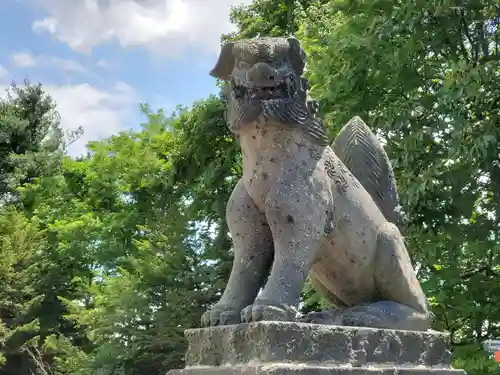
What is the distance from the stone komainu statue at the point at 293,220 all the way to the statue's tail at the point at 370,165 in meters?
0.30

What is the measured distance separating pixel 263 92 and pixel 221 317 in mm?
1254

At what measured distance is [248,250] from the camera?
4.24 m

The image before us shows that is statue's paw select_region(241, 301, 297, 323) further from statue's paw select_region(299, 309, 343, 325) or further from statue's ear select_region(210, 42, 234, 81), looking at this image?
statue's ear select_region(210, 42, 234, 81)

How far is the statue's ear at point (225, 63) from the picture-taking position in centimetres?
421

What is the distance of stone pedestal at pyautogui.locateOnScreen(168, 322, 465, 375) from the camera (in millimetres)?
3604

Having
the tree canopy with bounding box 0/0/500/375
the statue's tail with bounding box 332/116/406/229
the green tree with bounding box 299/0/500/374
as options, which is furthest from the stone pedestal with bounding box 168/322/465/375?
the green tree with bounding box 299/0/500/374

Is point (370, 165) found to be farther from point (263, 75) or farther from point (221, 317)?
point (221, 317)

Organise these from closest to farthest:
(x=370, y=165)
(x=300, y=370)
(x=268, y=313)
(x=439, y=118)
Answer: (x=300, y=370), (x=268, y=313), (x=370, y=165), (x=439, y=118)

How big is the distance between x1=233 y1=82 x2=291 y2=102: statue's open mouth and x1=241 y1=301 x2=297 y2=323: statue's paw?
1115 millimetres

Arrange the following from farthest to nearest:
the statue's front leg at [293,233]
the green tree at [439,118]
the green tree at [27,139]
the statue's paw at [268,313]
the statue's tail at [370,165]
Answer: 1. the green tree at [27,139]
2. the green tree at [439,118]
3. the statue's tail at [370,165]
4. the statue's front leg at [293,233]
5. the statue's paw at [268,313]

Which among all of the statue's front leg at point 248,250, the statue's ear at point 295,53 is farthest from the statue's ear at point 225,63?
the statue's front leg at point 248,250

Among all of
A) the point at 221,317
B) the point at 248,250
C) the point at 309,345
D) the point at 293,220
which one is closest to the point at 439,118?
the point at 248,250

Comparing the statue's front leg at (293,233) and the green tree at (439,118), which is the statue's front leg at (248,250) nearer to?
the statue's front leg at (293,233)

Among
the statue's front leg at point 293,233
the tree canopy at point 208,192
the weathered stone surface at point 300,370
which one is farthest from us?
the tree canopy at point 208,192
